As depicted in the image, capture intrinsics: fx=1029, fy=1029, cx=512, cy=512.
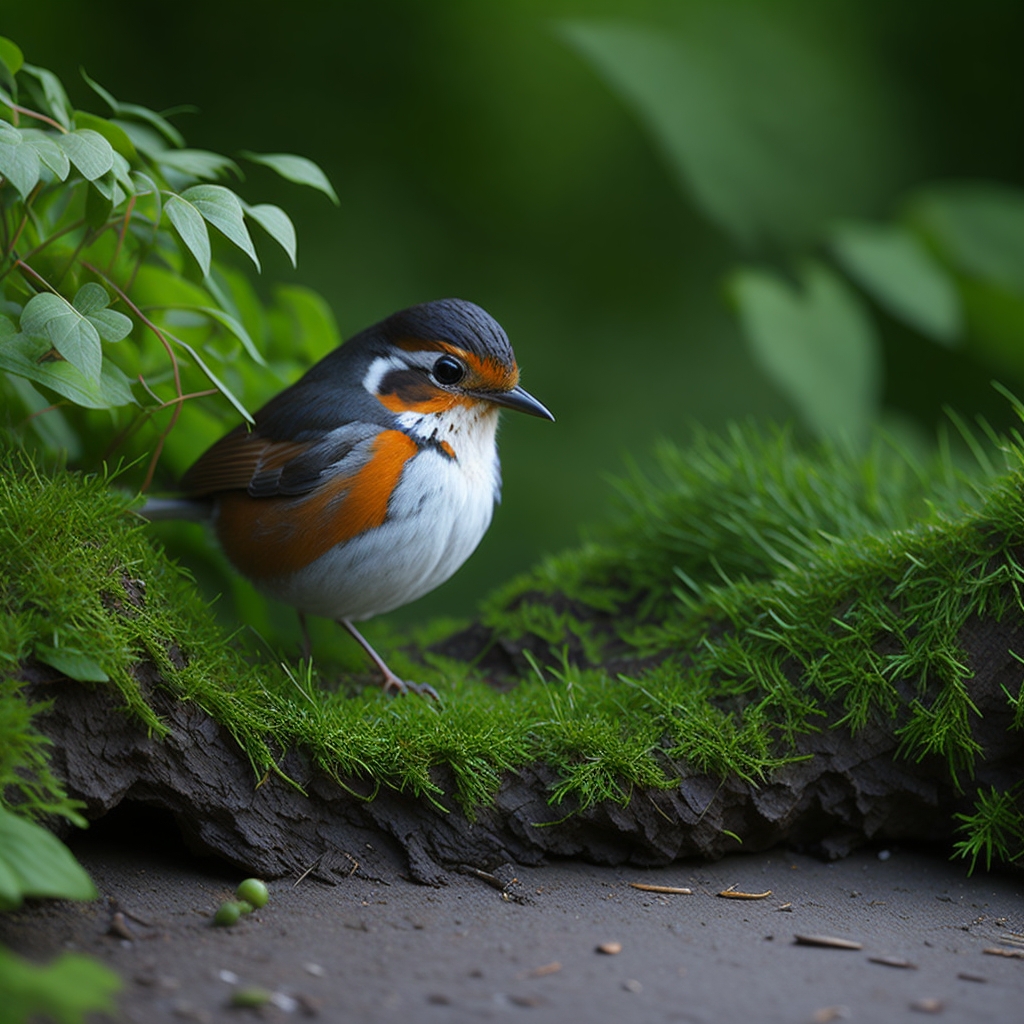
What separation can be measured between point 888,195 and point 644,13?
173 centimetres

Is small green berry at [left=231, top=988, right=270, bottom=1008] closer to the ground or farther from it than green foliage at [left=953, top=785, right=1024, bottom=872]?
closer to the ground

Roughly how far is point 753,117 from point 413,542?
3.44 m

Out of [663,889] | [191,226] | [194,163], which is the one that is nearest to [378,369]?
[194,163]

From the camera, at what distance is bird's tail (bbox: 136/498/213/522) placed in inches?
133

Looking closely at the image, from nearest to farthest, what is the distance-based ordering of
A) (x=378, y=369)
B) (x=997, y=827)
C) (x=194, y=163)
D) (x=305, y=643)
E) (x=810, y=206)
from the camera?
(x=997, y=827) < (x=194, y=163) < (x=378, y=369) < (x=305, y=643) < (x=810, y=206)

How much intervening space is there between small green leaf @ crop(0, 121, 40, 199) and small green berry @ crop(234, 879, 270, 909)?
1603mm

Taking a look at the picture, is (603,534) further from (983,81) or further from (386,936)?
(983,81)

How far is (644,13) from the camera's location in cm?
560

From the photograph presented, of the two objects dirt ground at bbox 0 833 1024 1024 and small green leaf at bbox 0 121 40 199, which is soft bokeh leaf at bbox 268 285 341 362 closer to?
small green leaf at bbox 0 121 40 199

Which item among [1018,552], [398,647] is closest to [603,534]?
[398,647]

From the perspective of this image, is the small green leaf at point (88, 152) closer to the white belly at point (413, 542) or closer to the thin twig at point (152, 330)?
the thin twig at point (152, 330)

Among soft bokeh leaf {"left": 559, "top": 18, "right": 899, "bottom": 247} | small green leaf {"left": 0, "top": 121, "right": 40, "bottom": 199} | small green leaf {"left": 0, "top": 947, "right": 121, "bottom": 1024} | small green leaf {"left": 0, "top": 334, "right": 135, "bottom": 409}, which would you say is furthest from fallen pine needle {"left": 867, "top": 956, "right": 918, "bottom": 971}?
soft bokeh leaf {"left": 559, "top": 18, "right": 899, "bottom": 247}

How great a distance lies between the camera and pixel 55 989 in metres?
1.47

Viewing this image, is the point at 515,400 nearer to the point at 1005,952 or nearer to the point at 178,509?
the point at 178,509
